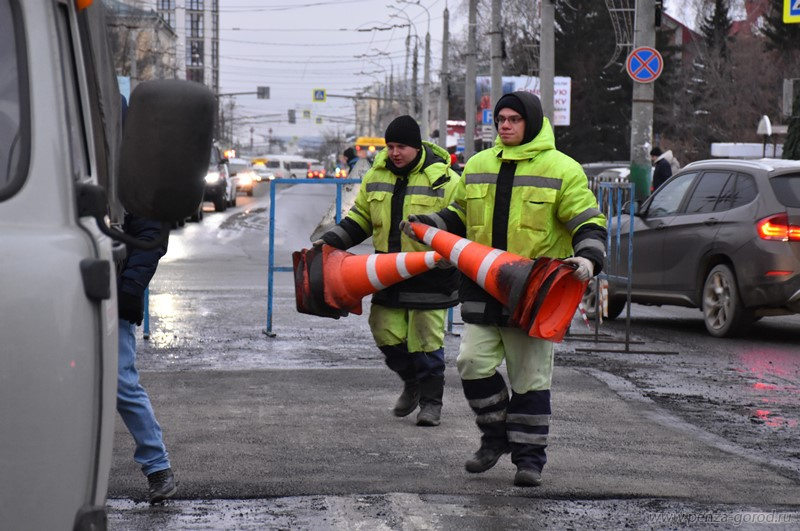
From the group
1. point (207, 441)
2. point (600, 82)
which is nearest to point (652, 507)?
point (207, 441)

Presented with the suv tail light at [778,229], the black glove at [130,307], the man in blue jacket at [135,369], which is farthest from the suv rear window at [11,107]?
the suv tail light at [778,229]

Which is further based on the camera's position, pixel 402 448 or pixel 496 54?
pixel 496 54

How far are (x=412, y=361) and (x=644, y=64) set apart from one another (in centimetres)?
1435

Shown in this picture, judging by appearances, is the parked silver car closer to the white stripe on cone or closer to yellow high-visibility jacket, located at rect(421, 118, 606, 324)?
the white stripe on cone

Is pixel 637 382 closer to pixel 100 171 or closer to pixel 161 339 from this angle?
pixel 161 339

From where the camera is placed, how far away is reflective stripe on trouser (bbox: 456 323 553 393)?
6.62 m

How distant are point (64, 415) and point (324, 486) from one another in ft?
10.8

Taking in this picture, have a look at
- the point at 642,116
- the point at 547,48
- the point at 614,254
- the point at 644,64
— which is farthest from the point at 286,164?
the point at 614,254

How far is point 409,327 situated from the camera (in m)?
8.27

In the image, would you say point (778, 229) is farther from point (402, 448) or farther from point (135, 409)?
point (135, 409)

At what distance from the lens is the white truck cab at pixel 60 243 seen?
9.77 feet

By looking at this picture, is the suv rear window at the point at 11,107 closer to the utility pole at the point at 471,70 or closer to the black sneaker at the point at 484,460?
the black sneaker at the point at 484,460

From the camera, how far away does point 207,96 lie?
130 inches

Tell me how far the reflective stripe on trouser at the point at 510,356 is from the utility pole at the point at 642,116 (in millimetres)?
16179
